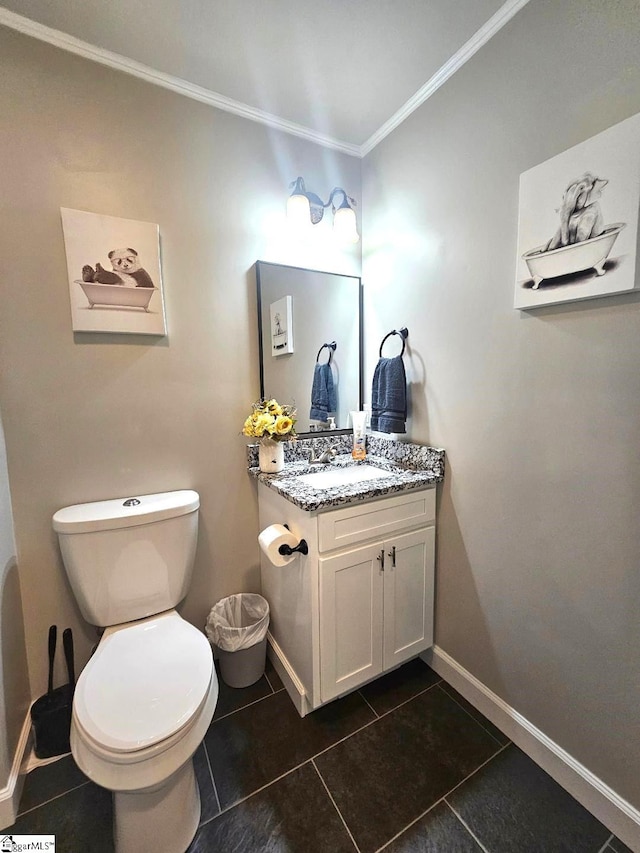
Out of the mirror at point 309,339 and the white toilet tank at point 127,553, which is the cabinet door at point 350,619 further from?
the mirror at point 309,339

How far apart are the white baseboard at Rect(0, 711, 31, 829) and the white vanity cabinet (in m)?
0.91

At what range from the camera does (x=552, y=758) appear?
45.8 inches

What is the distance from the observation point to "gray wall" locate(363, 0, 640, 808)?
3.19ft

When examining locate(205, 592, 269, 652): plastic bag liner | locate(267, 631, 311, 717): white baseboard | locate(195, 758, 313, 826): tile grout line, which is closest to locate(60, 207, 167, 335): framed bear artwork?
locate(205, 592, 269, 652): plastic bag liner

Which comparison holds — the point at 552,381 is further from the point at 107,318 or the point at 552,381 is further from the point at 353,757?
the point at 107,318

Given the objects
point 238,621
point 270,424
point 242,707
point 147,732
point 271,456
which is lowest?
point 242,707

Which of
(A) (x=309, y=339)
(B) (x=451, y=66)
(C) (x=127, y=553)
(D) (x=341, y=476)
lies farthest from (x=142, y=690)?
(B) (x=451, y=66)

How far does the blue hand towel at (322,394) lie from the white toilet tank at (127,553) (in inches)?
30.0

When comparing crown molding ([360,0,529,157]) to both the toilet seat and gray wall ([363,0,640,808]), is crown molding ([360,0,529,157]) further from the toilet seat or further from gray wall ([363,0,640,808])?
the toilet seat

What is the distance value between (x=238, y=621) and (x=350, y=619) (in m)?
0.65

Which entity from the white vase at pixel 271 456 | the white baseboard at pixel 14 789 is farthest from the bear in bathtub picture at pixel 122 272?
the white baseboard at pixel 14 789

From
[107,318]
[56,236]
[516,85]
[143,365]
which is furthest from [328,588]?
[516,85]

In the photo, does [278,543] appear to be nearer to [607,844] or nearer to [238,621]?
[238,621]

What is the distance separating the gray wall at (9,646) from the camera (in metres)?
1.09
